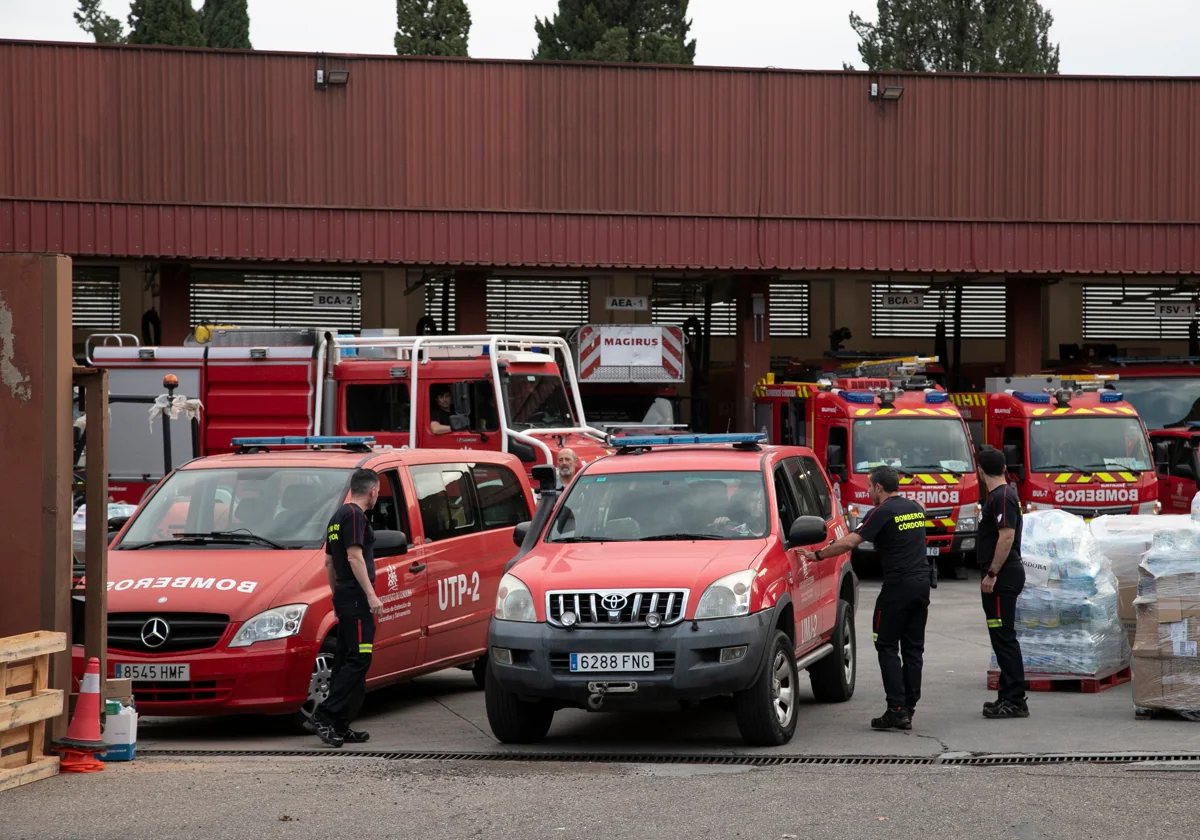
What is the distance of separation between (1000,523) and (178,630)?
17.0ft

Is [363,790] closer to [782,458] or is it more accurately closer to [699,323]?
[782,458]

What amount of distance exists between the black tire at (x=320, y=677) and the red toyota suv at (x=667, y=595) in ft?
3.72

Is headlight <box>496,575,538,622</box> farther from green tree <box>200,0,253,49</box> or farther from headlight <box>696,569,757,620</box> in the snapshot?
green tree <box>200,0,253,49</box>

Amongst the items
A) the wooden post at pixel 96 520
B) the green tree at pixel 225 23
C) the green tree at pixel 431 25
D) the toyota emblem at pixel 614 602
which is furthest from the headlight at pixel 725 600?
the green tree at pixel 225 23

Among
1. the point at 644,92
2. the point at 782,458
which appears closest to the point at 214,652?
the point at 782,458

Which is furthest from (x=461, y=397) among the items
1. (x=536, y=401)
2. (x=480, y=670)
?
(x=480, y=670)

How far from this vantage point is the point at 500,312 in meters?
31.0

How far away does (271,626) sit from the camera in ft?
29.8

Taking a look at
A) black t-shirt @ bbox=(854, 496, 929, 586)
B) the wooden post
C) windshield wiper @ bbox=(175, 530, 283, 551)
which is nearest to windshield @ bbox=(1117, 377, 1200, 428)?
black t-shirt @ bbox=(854, 496, 929, 586)

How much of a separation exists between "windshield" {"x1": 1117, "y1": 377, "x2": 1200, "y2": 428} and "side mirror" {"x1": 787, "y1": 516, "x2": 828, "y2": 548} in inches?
651

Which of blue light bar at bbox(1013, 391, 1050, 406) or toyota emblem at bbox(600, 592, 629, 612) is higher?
blue light bar at bbox(1013, 391, 1050, 406)

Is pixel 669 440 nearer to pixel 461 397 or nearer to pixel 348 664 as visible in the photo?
pixel 348 664

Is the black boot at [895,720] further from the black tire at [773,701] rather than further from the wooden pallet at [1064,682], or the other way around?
the wooden pallet at [1064,682]

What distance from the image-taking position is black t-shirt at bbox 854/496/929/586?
9.43 meters
